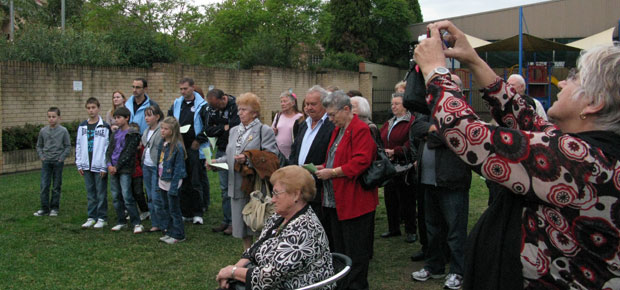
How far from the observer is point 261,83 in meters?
22.9

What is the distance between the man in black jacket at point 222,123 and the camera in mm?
7688

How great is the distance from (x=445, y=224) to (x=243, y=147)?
2387 millimetres

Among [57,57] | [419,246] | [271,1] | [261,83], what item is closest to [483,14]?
[271,1]

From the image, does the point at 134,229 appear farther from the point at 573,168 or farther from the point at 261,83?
the point at 261,83

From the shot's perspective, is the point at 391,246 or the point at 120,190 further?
the point at 120,190

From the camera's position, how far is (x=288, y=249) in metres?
3.41

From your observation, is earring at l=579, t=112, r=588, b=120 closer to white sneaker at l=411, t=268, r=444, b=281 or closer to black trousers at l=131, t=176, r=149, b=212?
white sneaker at l=411, t=268, r=444, b=281

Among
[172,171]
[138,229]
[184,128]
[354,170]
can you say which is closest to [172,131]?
[172,171]

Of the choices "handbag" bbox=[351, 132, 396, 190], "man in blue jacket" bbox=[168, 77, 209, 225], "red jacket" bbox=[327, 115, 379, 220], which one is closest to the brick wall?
"man in blue jacket" bbox=[168, 77, 209, 225]

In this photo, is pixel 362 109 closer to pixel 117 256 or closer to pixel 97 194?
pixel 117 256

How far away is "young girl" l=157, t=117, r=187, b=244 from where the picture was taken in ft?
23.0

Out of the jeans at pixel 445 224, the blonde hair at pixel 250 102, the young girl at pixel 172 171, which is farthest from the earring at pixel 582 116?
the young girl at pixel 172 171

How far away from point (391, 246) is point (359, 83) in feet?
85.6

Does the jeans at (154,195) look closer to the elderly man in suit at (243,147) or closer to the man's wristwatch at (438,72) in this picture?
the elderly man in suit at (243,147)
